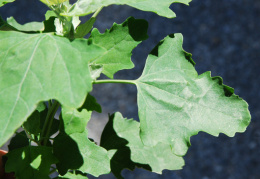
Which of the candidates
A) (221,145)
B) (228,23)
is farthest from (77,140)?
(228,23)

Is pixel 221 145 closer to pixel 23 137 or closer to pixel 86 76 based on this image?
pixel 23 137

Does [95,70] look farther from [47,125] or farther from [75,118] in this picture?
[47,125]

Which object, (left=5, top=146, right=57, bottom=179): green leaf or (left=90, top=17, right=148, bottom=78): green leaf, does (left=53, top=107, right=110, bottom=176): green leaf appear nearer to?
(left=5, top=146, right=57, bottom=179): green leaf

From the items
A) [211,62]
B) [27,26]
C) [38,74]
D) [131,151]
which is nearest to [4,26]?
[27,26]

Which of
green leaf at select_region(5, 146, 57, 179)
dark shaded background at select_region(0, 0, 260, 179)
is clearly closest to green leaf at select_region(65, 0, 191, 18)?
green leaf at select_region(5, 146, 57, 179)

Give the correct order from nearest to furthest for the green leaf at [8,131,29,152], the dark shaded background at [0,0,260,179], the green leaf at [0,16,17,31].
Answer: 1. the green leaf at [0,16,17,31]
2. the green leaf at [8,131,29,152]
3. the dark shaded background at [0,0,260,179]

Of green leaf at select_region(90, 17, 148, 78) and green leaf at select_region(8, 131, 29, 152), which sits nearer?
green leaf at select_region(90, 17, 148, 78)

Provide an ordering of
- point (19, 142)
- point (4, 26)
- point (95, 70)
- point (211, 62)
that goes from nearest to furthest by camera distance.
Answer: point (95, 70)
point (4, 26)
point (19, 142)
point (211, 62)
